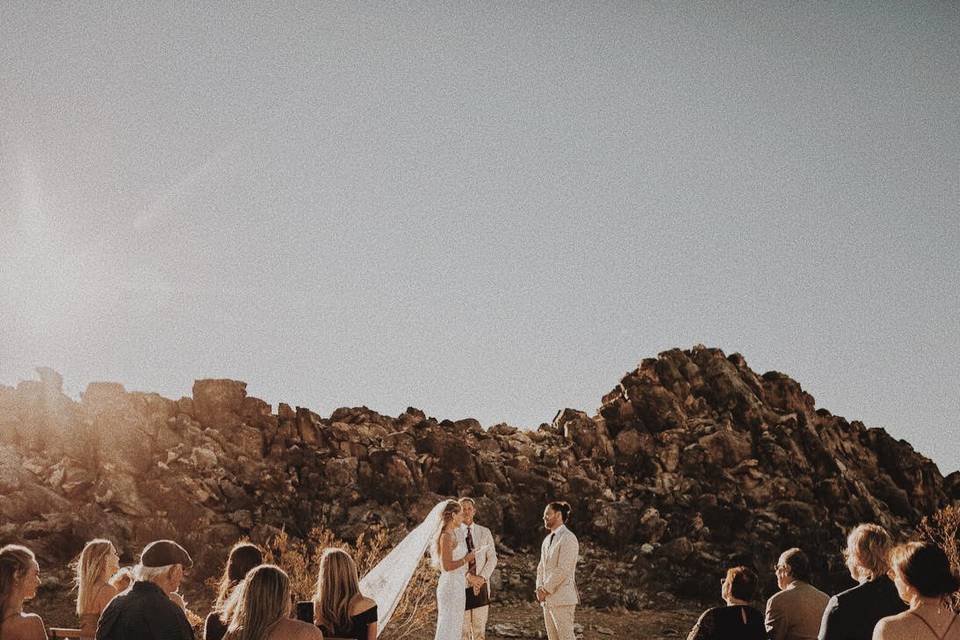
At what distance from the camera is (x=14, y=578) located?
424 cm

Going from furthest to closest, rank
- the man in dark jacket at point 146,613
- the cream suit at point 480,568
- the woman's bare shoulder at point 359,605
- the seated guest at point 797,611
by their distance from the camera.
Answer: the cream suit at point 480,568 → the seated guest at point 797,611 → the woman's bare shoulder at point 359,605 → the man in dark jacket at point 146,613

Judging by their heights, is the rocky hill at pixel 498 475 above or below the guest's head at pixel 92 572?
above

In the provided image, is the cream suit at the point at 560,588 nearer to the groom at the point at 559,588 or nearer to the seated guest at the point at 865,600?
the groom at the point at 559,588

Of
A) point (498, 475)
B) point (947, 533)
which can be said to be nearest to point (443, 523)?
point (947, 533)

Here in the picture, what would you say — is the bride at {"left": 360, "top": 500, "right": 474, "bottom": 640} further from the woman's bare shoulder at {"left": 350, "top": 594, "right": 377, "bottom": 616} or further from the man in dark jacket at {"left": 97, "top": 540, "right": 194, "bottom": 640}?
the man in dark jacket at {"left": 97, "top": 540, "right": 194, "bottom": 640}

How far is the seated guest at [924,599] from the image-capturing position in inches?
133

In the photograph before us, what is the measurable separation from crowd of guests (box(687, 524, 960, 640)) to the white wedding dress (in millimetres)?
4065

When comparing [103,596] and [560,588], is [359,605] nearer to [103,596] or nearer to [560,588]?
[103,596]

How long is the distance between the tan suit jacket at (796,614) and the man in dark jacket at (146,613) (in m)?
3.75

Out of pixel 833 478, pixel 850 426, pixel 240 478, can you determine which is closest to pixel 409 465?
pixel 240 478

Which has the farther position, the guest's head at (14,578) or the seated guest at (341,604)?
the seated guest at (341,604)

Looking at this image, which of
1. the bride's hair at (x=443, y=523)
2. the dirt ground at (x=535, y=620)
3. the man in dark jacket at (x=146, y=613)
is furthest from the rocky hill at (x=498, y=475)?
the man in dark jacket at (x=146, y=613)

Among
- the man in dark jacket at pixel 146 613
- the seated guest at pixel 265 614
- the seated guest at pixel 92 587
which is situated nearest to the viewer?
the seated guest at pixel 265 614

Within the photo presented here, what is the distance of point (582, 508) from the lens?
34.2 meters
